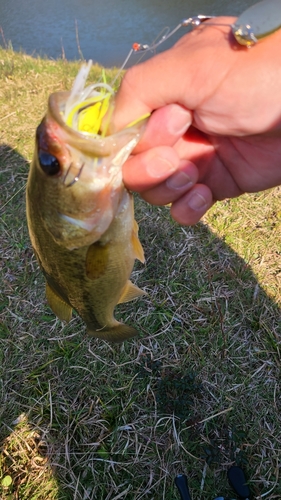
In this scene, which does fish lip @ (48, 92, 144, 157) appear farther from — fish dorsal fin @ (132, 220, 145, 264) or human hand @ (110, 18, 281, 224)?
fish dorsal fin @ (132, 220, 145, 264)

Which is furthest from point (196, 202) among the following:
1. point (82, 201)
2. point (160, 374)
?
point (160, 374)

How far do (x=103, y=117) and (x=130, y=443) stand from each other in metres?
1.90

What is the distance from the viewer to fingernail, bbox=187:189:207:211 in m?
1.83

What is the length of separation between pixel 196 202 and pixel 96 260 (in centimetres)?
58

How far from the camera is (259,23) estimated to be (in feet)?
4.16

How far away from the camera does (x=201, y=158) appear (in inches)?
75.1

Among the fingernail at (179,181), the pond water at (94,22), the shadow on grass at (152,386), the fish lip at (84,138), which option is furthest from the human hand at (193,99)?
the pond water at (94,22)

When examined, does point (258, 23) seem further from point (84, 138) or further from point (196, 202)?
point (196, 202)

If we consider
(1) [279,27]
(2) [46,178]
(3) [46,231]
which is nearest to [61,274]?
(3) [46,231]

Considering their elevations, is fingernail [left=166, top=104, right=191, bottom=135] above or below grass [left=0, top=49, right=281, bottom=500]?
above

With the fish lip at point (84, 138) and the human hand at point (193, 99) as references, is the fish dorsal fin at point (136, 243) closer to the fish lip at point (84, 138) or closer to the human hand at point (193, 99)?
the human hand at point (193, 99)

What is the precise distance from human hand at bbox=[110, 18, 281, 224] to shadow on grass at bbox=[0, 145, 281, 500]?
52.3 inches

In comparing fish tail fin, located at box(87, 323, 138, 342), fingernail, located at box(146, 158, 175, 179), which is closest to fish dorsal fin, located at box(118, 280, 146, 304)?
fish tail fin, located at box(87, 323, 138, 342)

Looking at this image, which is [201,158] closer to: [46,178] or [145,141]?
[145,141]
